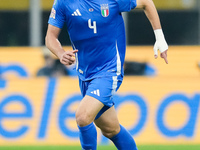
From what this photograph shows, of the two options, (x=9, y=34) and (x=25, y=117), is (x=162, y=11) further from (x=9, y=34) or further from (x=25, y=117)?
(x=25, y=117)

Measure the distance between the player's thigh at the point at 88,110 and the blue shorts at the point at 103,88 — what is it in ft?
0.17

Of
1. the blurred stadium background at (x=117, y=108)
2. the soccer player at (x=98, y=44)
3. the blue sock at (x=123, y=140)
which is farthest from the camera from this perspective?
the blurred stadium background at (x=117, y=108)

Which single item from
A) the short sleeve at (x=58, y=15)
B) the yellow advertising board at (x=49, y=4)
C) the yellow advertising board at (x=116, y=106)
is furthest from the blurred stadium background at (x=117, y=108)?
the yellow advertising board at (x=49, y=4)

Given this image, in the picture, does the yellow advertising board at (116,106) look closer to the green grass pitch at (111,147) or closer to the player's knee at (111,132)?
the green grass pitch at (111,147)

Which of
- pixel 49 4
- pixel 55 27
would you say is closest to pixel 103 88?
pixel 55 27

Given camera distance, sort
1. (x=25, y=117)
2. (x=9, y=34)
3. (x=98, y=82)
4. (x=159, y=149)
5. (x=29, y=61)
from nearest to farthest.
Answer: (x=98, y=82) < (x=159, y=149) < (x=25, y=117) < (x=29, y=61) < (x=9, y=34)

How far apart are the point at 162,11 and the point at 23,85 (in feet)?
23.8

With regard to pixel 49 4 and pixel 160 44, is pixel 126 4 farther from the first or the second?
pixel 49 4

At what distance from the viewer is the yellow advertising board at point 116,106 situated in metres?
9.64

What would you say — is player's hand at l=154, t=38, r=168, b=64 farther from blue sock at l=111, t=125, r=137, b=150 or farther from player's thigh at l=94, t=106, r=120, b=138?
blue sock at l=111, t=125, r=137, b=150

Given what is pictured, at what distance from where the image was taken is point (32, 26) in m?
15.9

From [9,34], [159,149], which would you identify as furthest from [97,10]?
[9,34]

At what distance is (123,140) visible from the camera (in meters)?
6.20

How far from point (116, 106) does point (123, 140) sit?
11.7ft
